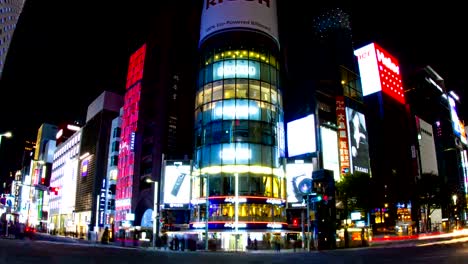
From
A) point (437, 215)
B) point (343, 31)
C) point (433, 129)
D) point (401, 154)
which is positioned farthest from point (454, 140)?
point (343, 31)

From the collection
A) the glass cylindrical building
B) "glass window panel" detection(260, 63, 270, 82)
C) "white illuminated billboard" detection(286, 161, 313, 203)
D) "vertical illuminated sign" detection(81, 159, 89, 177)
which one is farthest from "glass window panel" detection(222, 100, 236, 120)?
"vertical illuminated sign" detection(81, 159, 89, 177)

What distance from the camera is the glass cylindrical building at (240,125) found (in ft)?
204

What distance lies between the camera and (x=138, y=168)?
9112cm

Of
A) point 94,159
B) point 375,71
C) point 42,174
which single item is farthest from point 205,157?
point 42,174

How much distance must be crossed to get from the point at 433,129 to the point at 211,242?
138 metres

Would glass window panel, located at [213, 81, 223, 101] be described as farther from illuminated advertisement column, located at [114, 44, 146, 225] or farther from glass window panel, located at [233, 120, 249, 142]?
illuminated advertisement column, located at [114, 44, 146, 225]

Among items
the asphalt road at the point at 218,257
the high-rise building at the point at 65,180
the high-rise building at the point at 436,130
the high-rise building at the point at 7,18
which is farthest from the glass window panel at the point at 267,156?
the high-rise building at the point at 436,130

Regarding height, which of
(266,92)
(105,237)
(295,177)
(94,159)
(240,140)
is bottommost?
(105,237)

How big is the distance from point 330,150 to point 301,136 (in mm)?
6931

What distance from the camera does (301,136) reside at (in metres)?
88.2

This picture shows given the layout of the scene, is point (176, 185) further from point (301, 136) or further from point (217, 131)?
point (301, 136)

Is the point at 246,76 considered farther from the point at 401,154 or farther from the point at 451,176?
the point at 451,176

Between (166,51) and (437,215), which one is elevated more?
(166,51)

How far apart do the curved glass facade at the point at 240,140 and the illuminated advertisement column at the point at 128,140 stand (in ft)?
98.5
